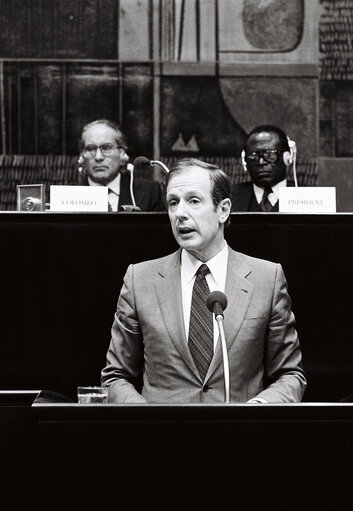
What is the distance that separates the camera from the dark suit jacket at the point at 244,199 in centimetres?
426

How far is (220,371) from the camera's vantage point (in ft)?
8.80

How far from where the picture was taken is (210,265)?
282 centimetres

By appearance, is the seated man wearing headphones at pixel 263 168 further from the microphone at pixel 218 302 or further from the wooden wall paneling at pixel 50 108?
the microphone at pixel 218 302

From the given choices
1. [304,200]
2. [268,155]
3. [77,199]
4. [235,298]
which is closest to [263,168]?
[268,155]

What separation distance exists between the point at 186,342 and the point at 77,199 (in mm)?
931

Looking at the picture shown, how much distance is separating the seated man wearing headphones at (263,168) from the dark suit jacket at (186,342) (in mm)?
1423

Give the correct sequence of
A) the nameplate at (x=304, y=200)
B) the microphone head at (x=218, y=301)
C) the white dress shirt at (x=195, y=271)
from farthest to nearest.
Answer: the nameplate at (x=304, y=200)
the white dress shirt at (x=195, y=271)
the microphone head at (x=218, y=301)

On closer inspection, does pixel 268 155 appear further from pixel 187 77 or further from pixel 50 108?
pixel 50 108

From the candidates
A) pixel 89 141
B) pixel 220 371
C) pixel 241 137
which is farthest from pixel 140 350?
pixel 241 137

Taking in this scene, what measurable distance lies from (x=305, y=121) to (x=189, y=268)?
310cm

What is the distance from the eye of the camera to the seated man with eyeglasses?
4.33 metres

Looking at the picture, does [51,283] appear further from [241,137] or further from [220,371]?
[241,137]

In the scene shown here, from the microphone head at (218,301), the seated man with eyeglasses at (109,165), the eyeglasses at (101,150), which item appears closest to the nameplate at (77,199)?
the seated man with eyeglasses at (109,165)

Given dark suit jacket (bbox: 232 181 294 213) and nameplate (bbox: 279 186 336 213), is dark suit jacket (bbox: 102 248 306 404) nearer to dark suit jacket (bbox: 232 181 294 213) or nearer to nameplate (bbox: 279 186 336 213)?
nameplate (bbox: 279 186 336 213)
